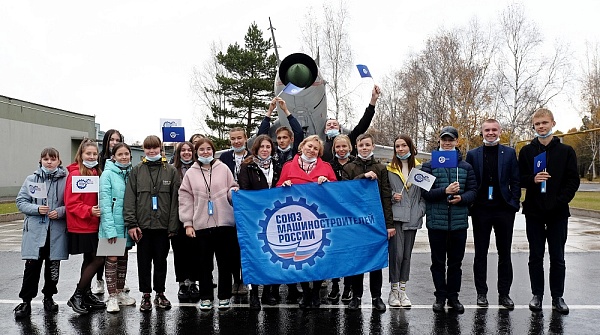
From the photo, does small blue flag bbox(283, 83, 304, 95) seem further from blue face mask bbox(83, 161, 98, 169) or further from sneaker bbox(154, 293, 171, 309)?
sneaker bbox(154, 293, 171, 309)

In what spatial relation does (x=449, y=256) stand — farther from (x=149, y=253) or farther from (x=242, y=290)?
(x=149, y=253)

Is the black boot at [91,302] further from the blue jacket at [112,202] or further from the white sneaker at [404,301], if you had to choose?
the white sneaker at [404,301]

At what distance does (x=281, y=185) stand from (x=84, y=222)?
236cm

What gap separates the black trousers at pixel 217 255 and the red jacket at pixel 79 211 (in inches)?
49.2

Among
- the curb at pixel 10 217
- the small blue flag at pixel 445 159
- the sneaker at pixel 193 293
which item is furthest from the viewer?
the curb at pixel 10 217

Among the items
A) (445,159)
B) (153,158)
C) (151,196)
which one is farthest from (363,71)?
(151,196)

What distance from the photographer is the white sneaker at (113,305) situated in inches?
220

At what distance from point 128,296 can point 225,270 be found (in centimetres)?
146

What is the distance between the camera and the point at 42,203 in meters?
5.59

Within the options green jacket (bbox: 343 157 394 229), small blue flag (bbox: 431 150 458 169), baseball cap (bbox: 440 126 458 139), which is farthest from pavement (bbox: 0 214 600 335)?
baseball cap (bbox: 440 126 458 139)

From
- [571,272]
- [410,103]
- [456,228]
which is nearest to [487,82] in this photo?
[410,103]

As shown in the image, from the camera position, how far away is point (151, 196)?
5559mm

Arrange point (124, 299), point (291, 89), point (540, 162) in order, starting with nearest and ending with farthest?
1. point (540, 162)
2. point (124, 299)
3. point (291, 89)

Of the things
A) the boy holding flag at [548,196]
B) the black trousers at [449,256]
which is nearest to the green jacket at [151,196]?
the black trousers at [449,256]
